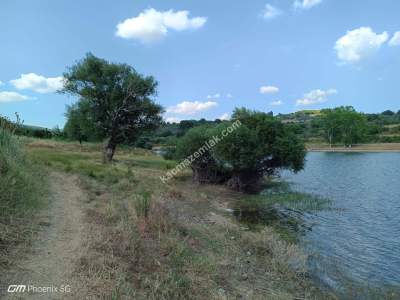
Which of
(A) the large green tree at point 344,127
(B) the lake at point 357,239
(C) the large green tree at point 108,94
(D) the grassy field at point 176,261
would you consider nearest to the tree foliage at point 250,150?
(B) the lake at point 357,239

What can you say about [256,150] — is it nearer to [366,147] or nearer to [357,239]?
[357,239]

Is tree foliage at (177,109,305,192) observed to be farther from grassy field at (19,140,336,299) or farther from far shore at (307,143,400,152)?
far shore at (307,143,400,152)

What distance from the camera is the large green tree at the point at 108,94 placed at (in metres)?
35.6

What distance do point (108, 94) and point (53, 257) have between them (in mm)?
31642

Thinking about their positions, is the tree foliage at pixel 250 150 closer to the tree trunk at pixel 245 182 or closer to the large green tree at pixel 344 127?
the tree trunk at pixel 245 182

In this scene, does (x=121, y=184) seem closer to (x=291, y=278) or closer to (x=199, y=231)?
(x=199, y=231)

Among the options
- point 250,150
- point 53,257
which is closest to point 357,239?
point 53,257

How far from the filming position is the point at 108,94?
36.0 m

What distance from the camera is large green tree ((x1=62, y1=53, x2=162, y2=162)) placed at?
3562 centimetres

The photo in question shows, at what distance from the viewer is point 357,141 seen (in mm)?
108688

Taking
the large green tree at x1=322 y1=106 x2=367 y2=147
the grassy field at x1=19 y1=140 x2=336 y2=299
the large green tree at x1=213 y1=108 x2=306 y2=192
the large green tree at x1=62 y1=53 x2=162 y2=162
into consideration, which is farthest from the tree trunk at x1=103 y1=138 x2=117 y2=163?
the large green tree at x1=322 y1=106 x2=367 y2=147

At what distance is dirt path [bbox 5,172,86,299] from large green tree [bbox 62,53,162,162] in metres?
26.7

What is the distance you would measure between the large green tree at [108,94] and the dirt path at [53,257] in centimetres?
2665

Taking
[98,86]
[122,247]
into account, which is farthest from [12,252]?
[98,86]
